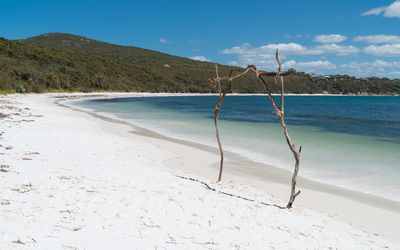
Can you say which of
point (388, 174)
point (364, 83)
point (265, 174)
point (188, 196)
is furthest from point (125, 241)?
point (364, 83)

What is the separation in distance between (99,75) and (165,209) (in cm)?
7623

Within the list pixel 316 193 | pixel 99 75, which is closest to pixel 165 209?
pixel 316 193

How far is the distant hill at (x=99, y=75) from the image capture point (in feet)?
172

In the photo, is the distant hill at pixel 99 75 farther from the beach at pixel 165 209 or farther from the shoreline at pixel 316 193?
the shoreline at pixel 316 193

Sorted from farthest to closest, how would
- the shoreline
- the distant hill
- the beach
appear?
1. the distant hill
2. the shoreline
3. the beach

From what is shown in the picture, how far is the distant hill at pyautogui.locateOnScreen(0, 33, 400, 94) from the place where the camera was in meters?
52.6

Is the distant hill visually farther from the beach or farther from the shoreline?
the shoreline

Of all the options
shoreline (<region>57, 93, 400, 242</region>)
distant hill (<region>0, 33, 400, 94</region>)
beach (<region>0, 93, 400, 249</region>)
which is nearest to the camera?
beach (<region>0, 93, 400, 249</region>)

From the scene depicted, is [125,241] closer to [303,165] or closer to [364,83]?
[303,165]

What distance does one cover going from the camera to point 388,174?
9.33m

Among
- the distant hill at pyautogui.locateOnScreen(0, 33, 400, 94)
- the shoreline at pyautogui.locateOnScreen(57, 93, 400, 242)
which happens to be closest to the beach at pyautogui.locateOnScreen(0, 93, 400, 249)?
the shoreline at pyautogui.locateOnScreen(57, 93, 400, 242)

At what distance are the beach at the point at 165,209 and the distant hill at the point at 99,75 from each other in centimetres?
273

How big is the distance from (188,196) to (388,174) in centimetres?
710

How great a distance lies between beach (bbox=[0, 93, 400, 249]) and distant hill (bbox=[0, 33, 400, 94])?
273 cm
